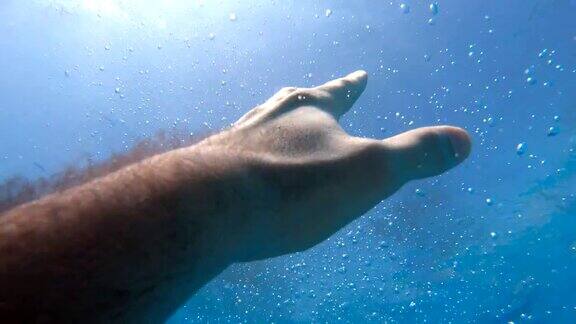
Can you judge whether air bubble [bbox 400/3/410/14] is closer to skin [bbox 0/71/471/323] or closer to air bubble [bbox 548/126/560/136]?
air bubble [bbox 548/126/560/136]

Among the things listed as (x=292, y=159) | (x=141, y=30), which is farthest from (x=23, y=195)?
(x=141, y=30)

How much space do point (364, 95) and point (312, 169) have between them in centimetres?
1166

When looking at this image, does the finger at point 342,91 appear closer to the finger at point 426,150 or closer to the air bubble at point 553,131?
the finger at point 426,150

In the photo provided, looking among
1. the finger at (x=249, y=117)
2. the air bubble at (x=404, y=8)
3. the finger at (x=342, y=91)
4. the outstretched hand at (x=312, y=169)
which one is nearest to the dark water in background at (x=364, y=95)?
the air bubble at (x=404, y=8)

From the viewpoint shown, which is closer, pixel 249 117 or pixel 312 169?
pixel 312 169

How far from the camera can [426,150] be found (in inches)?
98.7

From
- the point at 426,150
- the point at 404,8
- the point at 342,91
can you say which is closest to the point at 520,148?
the point at 404,8

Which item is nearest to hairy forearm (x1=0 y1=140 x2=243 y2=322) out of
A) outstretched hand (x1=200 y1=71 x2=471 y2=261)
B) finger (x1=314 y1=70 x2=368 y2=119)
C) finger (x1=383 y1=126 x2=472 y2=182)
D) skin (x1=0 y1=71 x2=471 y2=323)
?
skin (x1=0 y1=71 x2=471 y2=323)

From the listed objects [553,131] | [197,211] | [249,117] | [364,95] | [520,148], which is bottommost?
[197,211]

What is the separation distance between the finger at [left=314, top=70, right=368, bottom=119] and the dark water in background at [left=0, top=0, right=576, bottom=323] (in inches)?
293

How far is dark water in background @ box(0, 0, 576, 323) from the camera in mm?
13102

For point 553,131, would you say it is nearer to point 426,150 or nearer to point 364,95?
point 364,95

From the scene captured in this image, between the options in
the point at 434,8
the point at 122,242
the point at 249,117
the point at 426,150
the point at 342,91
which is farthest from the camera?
the point at 434,8

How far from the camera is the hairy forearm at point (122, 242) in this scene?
5.26ft
